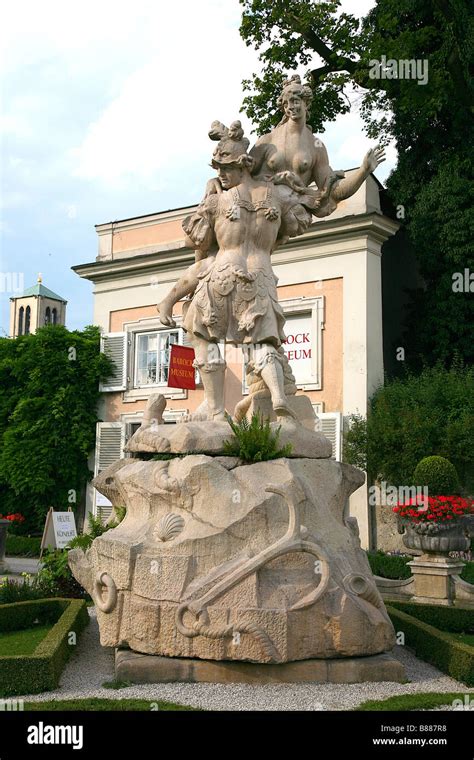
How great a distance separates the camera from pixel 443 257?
59.1ft

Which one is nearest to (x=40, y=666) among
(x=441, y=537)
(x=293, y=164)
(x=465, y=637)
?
(x=465, y=637)

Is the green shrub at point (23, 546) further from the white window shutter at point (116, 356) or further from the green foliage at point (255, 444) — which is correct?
the green foliage at point (255, 444)

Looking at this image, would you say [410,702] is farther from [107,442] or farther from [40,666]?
[107,442]

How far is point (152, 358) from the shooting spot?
69.4 ft

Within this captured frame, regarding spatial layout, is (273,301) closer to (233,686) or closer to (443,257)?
(233,686)

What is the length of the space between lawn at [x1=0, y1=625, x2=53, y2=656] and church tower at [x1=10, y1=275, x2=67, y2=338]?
164ft

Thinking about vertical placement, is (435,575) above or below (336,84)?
below

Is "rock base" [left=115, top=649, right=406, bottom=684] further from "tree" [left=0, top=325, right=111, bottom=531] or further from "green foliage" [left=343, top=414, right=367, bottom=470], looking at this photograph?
"tree" [left=0, top=325, right=111, bottom=531]

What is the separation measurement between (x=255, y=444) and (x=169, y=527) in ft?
3.15

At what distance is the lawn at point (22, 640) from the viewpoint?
795 centimetres

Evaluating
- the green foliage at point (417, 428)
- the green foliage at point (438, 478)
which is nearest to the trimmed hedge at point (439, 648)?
the green foliage at point (438, 478)

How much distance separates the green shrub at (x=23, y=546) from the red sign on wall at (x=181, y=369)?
4926 millimetres
